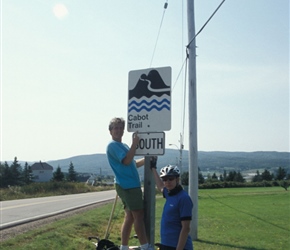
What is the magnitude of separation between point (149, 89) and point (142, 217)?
1.44 metres

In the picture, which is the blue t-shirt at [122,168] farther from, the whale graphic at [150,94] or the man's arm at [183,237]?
the man's arm at [183,237]

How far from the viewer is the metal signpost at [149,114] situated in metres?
4.28

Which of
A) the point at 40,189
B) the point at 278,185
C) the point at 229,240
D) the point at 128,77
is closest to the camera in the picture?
the point at 128,77

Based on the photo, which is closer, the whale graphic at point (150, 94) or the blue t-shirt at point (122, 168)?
the whale graphic at point (150, 94)

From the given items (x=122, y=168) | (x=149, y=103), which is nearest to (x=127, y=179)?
(x=122, y=168)

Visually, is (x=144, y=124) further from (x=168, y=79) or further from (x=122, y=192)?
(x=122, y=192)

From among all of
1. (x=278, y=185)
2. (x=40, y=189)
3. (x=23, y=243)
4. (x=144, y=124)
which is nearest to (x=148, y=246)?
(x=144, y=124)

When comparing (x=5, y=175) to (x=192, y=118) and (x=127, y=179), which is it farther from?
(x=127, y=179)

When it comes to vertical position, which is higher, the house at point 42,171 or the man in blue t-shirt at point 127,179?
the house at point 42,171

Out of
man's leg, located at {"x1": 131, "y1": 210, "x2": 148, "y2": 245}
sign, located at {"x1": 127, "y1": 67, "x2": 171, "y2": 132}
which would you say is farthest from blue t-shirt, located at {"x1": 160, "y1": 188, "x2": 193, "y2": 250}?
sign, located at {"x1": 127, "y1": 67, "x2": 171, "y2": 132}

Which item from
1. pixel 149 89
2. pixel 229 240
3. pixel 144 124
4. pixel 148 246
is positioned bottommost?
pixel 229 240

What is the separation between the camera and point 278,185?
7706 centimetres

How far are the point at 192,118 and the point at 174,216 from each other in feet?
24.9

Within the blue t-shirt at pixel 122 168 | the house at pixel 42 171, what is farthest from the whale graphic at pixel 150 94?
the house at pixel 42 171
